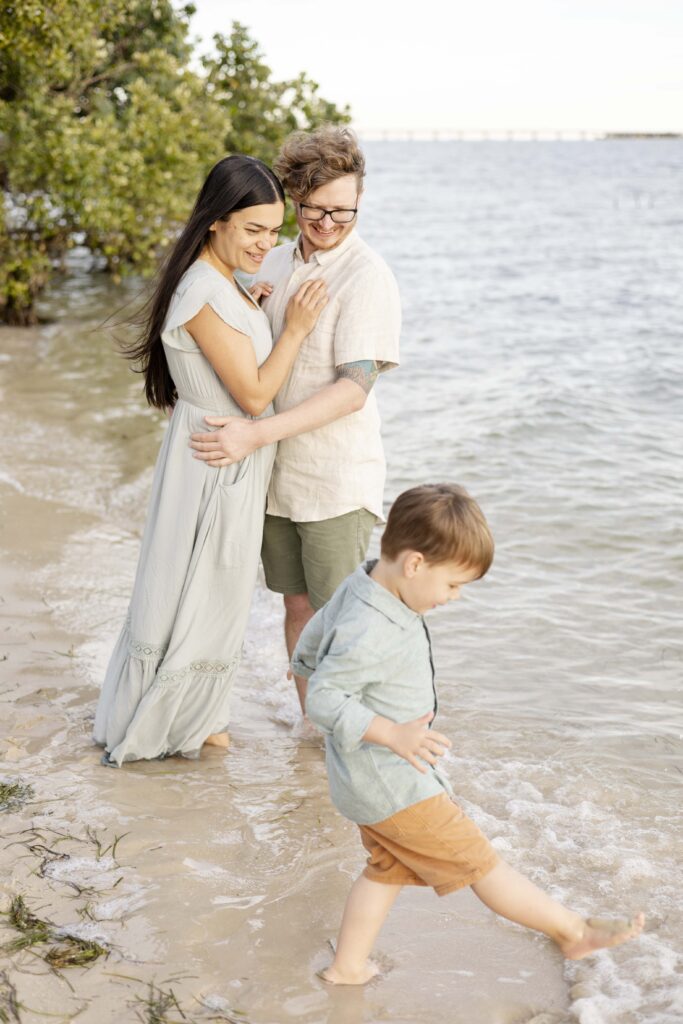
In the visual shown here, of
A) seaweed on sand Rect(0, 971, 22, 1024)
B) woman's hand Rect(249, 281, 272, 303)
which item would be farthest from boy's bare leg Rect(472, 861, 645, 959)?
woman's hand Rect(249, 281, 272, 303)

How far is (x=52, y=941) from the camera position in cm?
299

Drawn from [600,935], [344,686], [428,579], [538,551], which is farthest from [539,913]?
[538,551]

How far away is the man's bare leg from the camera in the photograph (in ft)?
14.2

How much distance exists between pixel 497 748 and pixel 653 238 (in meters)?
28.2

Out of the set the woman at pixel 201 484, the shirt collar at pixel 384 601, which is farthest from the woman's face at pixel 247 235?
the shirt collar at pixel 384 601

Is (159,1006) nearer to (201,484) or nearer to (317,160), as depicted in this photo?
(201,484)

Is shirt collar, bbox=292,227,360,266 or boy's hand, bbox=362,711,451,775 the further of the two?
shirt collar, bbox=292,227,360,266

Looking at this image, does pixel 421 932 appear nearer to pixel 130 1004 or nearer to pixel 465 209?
pixel 130 1004

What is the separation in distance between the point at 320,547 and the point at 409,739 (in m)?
1.52

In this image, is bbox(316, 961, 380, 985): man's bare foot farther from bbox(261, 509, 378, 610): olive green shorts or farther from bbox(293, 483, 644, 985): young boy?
bbox(261, 509, 378, 610): olive green shorts

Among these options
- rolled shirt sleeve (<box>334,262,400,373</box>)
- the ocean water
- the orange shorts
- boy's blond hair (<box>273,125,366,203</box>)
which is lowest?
the ocean water

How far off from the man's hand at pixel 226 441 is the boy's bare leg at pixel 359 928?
147 centimetres

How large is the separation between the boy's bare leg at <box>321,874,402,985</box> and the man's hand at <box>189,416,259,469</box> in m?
1.47

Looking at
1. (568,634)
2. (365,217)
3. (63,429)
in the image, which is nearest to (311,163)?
(568,634)
